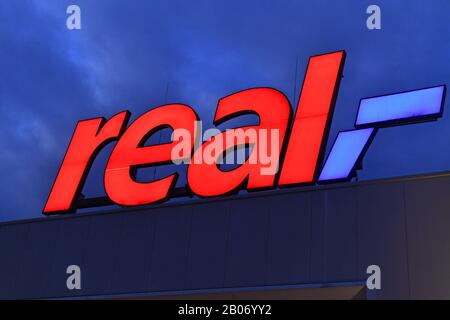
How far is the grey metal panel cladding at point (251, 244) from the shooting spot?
38.7 ft

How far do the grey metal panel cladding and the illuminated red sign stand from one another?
51cm

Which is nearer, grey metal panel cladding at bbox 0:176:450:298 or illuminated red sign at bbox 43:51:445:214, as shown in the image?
grey metal panel cladding at bbox 0:176:450:298

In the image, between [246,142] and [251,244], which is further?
[246,142]

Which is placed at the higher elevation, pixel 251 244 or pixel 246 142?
pixel 246 142

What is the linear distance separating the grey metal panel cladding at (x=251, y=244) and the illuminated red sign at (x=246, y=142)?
513 mm

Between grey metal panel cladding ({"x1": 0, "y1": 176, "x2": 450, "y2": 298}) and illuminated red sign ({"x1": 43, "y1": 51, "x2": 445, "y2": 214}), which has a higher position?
illuminated red sign ({"x1": 43, "y1": 51, "x2": 445, "y2": 214})

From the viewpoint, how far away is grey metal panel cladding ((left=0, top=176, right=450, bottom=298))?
1179 cm

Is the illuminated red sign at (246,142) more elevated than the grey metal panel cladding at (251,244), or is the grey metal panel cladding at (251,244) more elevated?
the illuminated red sign at (246,142)

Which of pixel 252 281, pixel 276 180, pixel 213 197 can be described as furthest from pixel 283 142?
pixel 252 281

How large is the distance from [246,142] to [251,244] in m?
2.46

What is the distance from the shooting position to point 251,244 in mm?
13062

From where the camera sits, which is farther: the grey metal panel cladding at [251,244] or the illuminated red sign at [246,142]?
the illuminated red sign at [246,142]

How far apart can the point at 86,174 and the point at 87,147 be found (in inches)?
30.5
